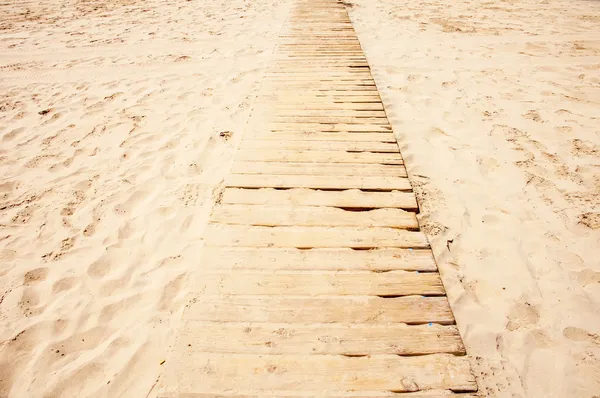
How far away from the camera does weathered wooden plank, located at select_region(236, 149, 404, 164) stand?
2.92 m

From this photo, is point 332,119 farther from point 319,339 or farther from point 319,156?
point 319,339

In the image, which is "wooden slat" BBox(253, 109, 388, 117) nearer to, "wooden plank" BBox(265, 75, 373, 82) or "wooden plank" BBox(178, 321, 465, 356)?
"wooden plank" BBox(265, 75, 373, 82)

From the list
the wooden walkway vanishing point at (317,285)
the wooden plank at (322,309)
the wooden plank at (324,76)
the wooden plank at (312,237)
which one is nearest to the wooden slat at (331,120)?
the wooden walkway vanishing point at (317,285)

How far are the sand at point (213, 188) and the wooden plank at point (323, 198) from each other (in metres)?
0.29

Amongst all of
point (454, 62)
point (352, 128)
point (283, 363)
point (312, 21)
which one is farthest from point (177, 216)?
point (312, 21)

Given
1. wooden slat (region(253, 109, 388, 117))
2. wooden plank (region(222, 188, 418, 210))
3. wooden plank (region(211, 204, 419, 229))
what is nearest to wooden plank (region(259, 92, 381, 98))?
wooden slat (region(253, 109, 388, 117))

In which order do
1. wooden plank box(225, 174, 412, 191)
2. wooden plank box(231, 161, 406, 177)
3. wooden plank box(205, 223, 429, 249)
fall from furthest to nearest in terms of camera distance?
wooden plank box(231, 161, 406, 177)
wooden plank box(225, 174, 412, 191)
wooden plank box(205, 223, 429, 249)

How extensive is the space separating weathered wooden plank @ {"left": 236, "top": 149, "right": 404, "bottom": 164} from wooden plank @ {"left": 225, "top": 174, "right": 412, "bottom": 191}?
0.78ft

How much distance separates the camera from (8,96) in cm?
459

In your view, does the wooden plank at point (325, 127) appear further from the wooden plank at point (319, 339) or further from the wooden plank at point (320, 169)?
the wooden plank at point (319, 339)

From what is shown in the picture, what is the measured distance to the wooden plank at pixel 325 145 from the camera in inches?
121

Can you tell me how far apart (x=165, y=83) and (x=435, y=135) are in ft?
13.0

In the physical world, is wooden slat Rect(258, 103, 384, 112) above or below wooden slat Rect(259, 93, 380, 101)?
below

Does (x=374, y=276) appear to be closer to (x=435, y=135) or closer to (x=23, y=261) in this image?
(x=435, y=135)
